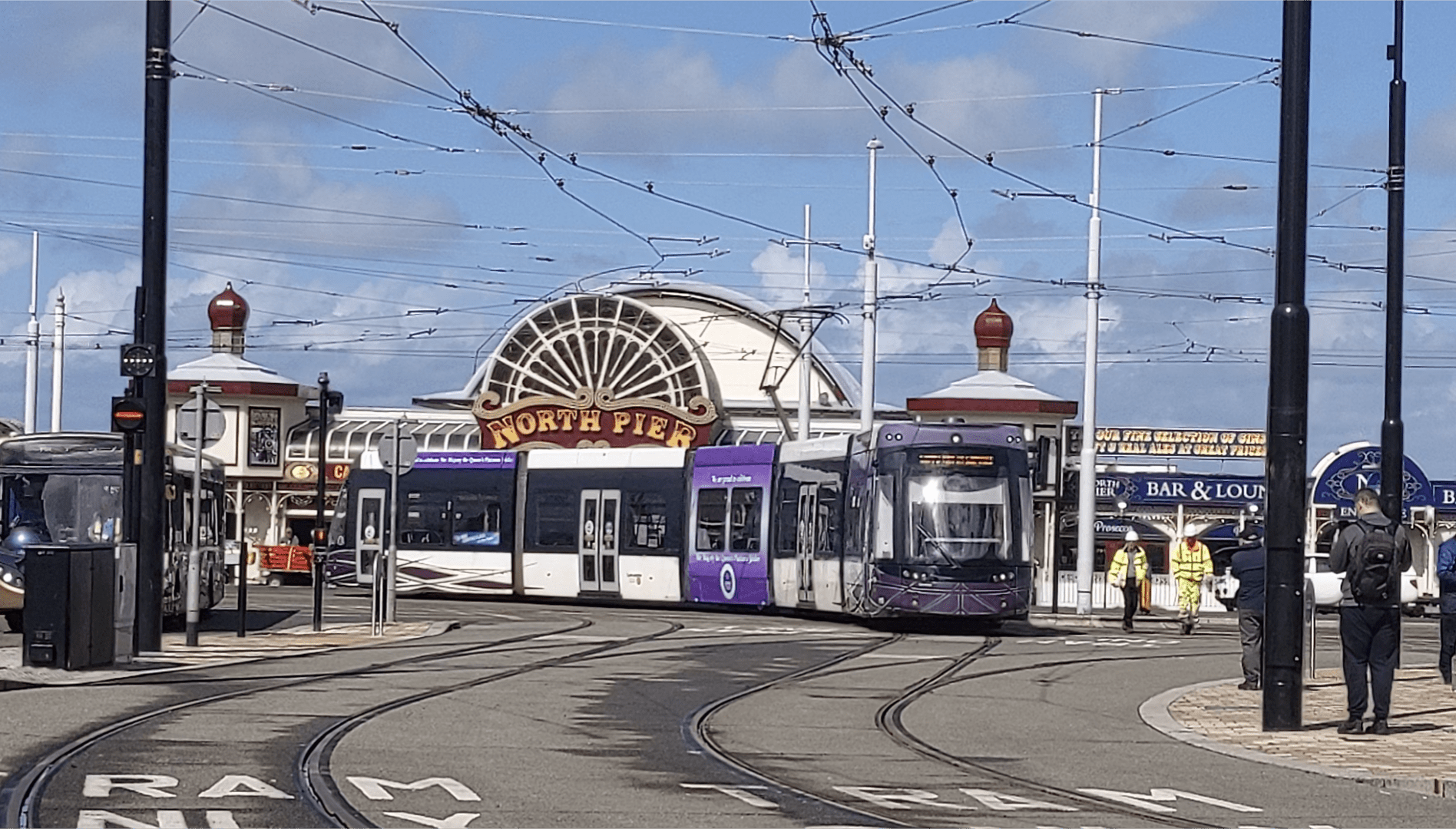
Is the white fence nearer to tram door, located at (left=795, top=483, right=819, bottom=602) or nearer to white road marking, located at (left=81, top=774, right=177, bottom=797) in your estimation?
tram door, located at (left=795, top=483, right=819, bottom=602)

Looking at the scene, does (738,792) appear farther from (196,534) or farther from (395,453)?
(395,453)

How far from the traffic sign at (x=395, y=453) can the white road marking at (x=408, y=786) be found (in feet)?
53.1

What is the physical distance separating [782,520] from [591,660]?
39.1 feet

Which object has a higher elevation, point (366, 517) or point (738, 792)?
→ point (366, 517)

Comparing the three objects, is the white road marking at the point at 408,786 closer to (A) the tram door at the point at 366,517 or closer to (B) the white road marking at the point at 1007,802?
(B) the white road marking at the point at 1007,802

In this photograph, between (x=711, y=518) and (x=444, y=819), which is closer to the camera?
(x=444, y=819)

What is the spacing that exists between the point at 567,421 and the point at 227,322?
1384cm

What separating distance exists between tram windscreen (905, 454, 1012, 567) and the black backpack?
1487 cm

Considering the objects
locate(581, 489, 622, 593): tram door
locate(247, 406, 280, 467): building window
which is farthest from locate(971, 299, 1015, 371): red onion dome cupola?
locate(581, 489, 622, 593): tram door

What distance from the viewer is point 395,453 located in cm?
2805

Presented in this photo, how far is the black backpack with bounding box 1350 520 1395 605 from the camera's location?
15.2m

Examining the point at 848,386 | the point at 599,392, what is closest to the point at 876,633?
the point at 599,392

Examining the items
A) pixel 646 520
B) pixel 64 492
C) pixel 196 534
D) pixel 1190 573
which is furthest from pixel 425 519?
pixel 196 534

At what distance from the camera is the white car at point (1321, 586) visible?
19.8m
